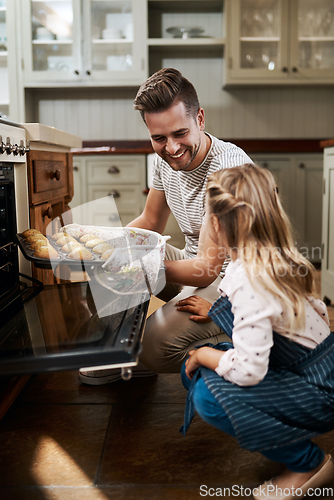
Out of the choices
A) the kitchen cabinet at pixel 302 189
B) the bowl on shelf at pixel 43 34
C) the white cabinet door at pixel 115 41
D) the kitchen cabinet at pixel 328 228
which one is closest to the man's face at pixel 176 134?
the kitchen cabinet at pixel 328 228

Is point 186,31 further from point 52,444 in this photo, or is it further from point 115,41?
point 52,444

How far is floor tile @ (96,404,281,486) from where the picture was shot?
994 millimetres

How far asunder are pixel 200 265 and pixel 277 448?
0.50m

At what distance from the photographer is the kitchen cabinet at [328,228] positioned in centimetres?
216

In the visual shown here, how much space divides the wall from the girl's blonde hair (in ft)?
9.65

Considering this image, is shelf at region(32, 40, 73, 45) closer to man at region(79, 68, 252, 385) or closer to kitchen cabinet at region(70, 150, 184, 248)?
kitchen cabinet at region(70, 150, 184, 248)

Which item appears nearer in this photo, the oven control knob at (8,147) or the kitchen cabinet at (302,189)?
the oven control knob at (8,147)

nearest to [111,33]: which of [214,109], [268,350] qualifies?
[214,109]

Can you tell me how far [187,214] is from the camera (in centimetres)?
142

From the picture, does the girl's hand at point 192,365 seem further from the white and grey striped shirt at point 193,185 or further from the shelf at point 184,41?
the shelf at point 184,41

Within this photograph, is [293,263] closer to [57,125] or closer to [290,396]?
[290,396]

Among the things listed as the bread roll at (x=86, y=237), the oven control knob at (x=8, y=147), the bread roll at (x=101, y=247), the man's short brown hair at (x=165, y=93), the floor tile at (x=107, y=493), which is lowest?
the floor tile at (x=107, y=493)

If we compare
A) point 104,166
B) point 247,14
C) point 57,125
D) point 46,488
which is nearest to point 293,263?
point 46,488

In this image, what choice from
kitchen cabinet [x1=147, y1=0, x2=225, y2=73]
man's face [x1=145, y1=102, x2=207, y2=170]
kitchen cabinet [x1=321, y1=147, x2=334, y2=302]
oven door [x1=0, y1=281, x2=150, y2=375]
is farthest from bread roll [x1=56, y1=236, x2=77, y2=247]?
kitchen cabinet [x1=147, y1=0, x2=225, y2=73]
